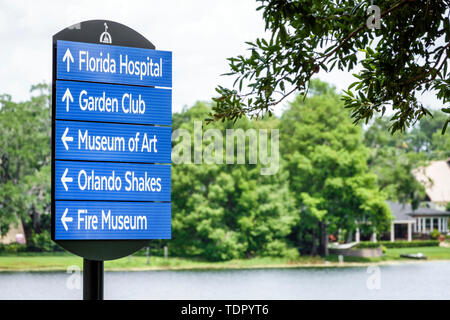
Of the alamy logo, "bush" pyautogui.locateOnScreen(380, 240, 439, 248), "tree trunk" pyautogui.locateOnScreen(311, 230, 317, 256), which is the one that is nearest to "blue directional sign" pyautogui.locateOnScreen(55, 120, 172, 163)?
the alamy logo

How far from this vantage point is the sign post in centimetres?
432

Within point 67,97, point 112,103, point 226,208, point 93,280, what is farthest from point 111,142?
point 226,208

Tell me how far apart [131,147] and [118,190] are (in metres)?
0.32

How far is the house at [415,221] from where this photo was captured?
36344mm

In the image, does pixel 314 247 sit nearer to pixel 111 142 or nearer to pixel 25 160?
pixel 25 160

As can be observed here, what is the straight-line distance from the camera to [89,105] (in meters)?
4.38

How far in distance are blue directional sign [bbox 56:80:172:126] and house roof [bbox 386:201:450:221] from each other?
3264 centimetres

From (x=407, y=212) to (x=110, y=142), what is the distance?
3421cm

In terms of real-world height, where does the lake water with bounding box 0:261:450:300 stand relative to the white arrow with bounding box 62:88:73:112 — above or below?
below

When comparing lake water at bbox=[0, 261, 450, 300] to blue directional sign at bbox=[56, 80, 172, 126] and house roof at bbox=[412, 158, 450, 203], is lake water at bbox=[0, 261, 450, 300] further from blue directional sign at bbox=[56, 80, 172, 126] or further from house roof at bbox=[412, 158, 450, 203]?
blue directional sign at bbox=[56, 80, 172, 126]

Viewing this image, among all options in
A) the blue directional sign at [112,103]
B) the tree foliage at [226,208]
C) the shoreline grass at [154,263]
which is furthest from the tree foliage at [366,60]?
the shoreline grass at [154,263]

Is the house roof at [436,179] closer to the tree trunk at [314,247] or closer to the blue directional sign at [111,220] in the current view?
the tree trunk at [314,247]
